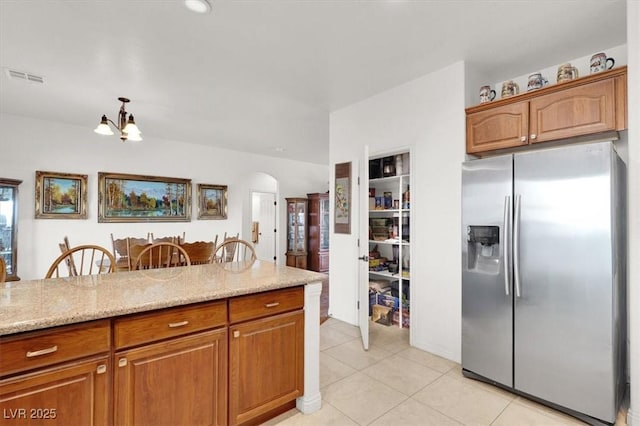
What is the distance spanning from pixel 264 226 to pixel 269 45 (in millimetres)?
5601

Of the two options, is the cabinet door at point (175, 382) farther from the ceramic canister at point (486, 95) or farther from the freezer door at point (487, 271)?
the ceramic canister at point (486, 95)

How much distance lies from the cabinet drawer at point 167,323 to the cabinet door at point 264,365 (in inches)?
5.9

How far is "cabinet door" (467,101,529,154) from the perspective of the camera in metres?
2.46

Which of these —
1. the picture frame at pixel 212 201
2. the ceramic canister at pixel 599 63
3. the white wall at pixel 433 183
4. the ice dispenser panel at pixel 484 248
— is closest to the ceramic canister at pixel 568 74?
the ceramic canister at pixel 599 63

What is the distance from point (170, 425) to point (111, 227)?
14.4 feet

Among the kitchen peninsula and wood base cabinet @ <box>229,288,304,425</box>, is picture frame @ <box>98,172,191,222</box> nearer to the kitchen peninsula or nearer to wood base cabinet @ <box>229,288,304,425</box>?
the kitchen peninsula

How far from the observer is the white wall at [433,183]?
9.07 ft

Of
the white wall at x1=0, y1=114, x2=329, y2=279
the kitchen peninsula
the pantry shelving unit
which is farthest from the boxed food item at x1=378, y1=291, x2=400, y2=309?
the white wall at x1=0, y1=114, x2=329, y2=279

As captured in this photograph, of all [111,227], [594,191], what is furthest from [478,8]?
[111,227]

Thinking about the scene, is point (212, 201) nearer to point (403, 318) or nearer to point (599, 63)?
point (403, 318)

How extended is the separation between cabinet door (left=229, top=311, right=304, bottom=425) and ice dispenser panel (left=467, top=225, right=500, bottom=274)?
1.46m

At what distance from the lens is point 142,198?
5188 mm

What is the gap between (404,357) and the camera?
9.27ft

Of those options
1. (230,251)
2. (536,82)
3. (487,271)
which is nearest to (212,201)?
(230,251)
